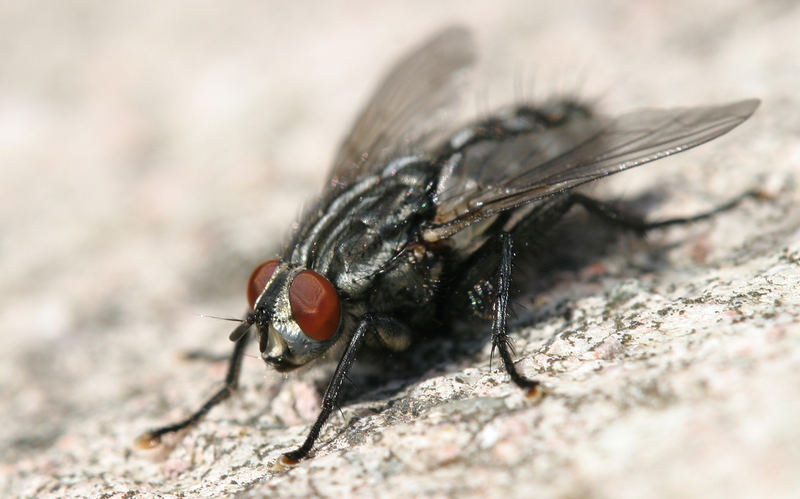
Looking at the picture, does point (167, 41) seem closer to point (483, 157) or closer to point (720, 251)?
point (483, 157)

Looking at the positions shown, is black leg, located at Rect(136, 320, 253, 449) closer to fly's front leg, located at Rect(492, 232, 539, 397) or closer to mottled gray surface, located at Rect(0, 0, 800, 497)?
Result: mottled gray surface, located at Rect(0, 0, 800, 497)

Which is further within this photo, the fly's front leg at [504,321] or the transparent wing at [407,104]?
the transparent wing at [407,104]

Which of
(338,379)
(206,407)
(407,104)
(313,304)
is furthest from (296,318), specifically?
(407,104)

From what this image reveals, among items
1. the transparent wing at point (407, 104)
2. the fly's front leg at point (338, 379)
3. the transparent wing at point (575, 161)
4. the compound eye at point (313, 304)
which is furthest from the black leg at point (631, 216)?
the compound eye at point (313, 304)

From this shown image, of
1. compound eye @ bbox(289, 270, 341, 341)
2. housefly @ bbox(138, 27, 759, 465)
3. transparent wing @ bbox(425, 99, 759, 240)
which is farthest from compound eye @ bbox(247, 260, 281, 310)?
transparent wing @ bbox(425, 99, 759, 240)

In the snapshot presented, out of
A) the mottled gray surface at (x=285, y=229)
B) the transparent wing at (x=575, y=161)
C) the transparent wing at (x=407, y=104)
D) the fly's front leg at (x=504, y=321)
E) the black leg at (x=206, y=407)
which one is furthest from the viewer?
the transparent wing at (x=407, y=104)

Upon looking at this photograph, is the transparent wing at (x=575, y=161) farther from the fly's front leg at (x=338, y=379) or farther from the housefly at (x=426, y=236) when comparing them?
the fly's front leg at (x=338, y=379)

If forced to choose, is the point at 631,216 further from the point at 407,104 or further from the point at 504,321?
the point at 407,104

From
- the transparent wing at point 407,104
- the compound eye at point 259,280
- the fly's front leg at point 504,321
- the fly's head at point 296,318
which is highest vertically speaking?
the transparent wing at point 407,104
